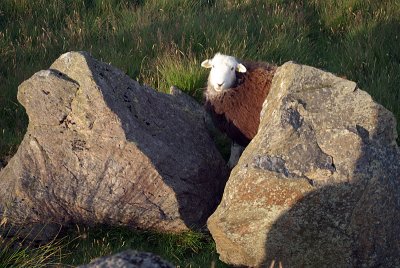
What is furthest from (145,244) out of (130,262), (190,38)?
(190,38)

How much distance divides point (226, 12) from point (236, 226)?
5623mm

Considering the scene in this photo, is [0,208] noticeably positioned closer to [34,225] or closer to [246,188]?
[34,225]

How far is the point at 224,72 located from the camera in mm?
7316

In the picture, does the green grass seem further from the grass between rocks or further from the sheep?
the grass between rocks

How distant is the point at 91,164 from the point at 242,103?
193cm

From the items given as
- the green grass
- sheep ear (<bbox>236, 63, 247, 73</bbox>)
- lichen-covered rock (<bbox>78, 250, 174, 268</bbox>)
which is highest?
lichen-covered rock (<bbox>78, 250, 174, 268</bbox>)

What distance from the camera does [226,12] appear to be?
34.4ft

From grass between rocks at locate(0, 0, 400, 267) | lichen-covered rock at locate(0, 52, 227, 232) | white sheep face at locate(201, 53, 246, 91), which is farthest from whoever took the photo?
grass between rocks at locate(0, 0, 400, 267)

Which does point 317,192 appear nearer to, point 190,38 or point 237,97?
point 237,97

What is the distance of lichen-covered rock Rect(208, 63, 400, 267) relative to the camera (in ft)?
17.6

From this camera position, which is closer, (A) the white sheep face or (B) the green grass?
(B) the green grass

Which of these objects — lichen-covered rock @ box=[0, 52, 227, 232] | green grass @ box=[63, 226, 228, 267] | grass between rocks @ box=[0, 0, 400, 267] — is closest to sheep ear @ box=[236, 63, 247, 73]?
grass between rocks @ box=[0, 0, 400, 267]

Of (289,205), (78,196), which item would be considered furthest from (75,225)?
(289,205)

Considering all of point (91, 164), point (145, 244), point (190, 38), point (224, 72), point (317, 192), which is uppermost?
point (317, 192)
